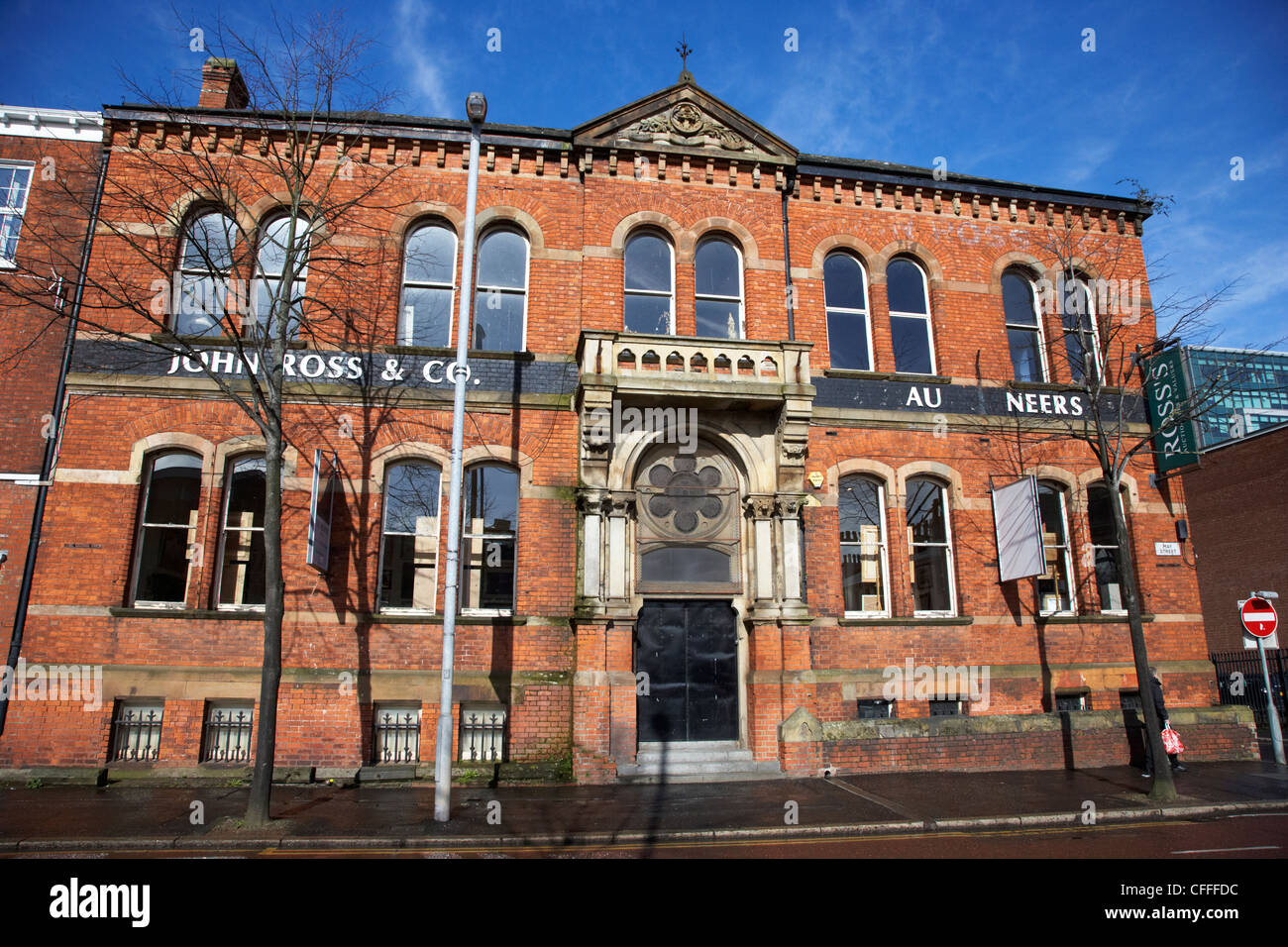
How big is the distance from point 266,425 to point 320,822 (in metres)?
5.02

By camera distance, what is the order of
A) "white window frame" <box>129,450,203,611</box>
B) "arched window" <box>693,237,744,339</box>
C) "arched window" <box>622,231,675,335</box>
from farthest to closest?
"arched window" <box>693,237,744,339</box> → "arched window" <box>622,231,675,335</box> → "white window frame" <box>129,450,203,611</box>

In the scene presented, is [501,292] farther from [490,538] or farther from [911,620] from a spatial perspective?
[911,620]

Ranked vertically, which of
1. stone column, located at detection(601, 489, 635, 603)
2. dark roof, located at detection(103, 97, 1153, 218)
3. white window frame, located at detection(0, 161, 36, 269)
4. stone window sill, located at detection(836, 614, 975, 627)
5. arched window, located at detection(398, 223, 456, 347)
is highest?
dark roof, located at detection(103, 97, 1153, 218)

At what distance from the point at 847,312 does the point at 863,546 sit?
4.86 metres

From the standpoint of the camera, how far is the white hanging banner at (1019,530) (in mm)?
13562

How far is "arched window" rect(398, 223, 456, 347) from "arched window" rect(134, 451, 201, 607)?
4.31 meters

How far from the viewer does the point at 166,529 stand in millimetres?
12734

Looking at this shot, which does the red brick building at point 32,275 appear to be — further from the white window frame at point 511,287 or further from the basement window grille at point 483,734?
the basement window grille at point 483,734

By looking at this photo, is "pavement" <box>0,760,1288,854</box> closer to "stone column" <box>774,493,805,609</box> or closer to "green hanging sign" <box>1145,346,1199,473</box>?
"stone column" <box>774,493,805,609</box>

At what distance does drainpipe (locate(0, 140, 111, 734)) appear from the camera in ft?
39.0

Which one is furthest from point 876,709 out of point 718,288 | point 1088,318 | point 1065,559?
point 1088,318

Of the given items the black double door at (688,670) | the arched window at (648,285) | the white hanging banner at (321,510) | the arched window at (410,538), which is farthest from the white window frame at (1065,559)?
the white hanging banner at (321,510)
